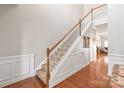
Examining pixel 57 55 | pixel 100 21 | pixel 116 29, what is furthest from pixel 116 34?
pixel 100 21

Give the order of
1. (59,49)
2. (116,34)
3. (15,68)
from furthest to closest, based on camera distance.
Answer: (59,49) < (15,68) < (116,34)

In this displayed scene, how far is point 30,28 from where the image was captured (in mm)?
3867

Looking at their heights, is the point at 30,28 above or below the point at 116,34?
above

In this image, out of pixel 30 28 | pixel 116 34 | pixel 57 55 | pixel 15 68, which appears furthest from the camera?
pixel 30 28

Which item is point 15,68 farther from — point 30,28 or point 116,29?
point 116,29

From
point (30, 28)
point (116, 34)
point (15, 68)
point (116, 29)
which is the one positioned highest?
point (30, 28)

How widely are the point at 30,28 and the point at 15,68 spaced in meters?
1.33

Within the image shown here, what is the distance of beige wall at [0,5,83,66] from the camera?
3161mm

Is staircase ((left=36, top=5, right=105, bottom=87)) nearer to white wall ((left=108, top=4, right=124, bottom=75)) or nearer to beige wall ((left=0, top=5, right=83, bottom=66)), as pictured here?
beige wall ((left=0, top=5, right=83, bottom=66))

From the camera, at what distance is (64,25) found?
547cm

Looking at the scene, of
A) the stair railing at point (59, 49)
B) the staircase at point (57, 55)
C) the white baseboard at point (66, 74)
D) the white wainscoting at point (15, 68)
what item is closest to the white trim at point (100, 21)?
the staircase at point (57, 55)

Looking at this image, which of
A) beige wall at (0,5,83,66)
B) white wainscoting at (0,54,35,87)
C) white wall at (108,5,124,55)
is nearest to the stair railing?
beige wall at (0,5,83,66)

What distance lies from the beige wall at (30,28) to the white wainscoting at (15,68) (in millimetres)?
156

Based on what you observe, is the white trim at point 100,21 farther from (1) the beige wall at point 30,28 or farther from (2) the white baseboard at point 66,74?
(2) the white baseboard at point 66,74
